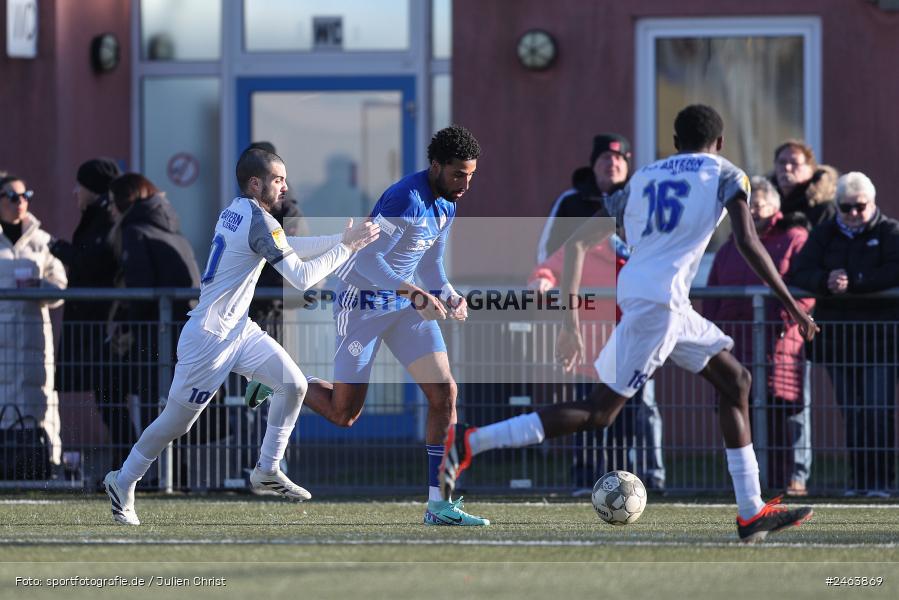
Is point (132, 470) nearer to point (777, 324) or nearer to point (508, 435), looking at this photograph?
point (508, 435)

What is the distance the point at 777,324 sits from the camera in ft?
36.0

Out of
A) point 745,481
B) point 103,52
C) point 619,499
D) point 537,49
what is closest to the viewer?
point 745,481

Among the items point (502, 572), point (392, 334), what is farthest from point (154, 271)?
point (502, 572)

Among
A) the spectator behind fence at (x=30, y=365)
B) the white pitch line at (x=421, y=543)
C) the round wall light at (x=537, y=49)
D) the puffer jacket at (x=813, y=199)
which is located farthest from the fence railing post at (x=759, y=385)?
the spectator behind fence at (x=30, y=365)

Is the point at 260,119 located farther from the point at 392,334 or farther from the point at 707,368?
the point at 707,368

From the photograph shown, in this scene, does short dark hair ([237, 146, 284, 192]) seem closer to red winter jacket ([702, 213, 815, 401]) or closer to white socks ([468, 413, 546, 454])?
white socks ([468, 413, 546, 454])

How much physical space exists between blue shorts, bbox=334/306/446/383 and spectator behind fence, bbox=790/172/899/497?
2838 mm

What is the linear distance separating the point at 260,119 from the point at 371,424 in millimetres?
5137

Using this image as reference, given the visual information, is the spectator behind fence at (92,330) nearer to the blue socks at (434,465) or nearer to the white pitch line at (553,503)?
the white pitch line at (553,503)

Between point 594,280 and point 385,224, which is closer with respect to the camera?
Result: point 385,224

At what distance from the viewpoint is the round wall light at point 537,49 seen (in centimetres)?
1419

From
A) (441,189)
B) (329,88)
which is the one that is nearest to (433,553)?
(441,189)

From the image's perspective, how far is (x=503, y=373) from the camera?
11.2m

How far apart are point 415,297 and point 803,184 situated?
3.85 meters
